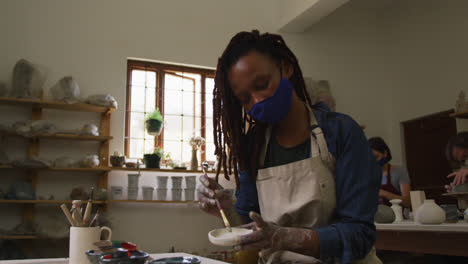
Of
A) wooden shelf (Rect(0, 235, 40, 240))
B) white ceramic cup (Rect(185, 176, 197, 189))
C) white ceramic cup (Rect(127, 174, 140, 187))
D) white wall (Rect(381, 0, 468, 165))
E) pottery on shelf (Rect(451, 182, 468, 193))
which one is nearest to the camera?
pottery on shelf (Rect(451, 182, 468, 193))

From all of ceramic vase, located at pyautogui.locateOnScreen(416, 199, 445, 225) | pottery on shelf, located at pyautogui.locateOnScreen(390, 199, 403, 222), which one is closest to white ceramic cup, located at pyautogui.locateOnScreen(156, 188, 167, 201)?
pottery on shelf, located at pyautogui.locateOnScreen(390, 199, 403, 222)

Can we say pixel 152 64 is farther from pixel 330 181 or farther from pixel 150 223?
pixel 330 181

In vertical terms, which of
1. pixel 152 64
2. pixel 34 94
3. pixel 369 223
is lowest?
pixel 369 223

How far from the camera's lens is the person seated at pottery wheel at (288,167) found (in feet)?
3.50

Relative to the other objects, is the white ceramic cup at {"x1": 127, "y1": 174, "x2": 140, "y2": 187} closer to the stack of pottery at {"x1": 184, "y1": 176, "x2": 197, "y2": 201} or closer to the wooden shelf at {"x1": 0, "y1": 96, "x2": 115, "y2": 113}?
the stack of pottery at {"x1": 184, "y1": 176, "x2": 197, "y2": 201}

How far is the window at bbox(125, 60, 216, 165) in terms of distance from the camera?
17.2ft

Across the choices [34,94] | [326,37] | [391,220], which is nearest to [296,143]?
[391,220]

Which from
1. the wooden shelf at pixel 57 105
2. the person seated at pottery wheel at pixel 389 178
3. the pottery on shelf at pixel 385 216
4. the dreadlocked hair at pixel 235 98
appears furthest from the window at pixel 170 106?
the dreadlocked hair at pixel 235 98

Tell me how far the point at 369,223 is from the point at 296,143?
33 centimetres

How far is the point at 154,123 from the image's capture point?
4.96 metres

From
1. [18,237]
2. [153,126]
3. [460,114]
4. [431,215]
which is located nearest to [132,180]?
[153,126]

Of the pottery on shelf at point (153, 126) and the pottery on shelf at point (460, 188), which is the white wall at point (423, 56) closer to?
the pottery on shelf at point (460, 188)

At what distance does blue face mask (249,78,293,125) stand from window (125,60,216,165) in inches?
163

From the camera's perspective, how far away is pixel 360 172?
1121mm
